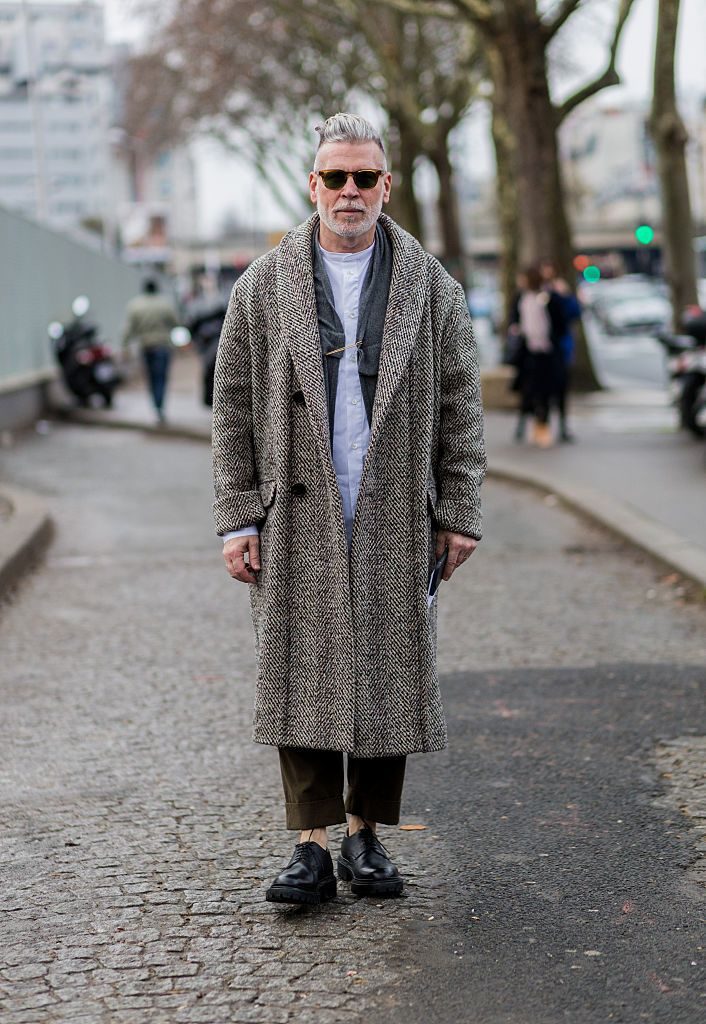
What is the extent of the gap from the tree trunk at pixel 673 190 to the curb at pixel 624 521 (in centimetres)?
804

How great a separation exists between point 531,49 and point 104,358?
275 inches

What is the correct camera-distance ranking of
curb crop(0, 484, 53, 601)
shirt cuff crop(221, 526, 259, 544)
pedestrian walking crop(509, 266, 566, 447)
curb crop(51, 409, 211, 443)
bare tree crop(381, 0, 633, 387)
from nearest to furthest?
shirt cuff crop(221, 526, 259, 544) → curb crop(0, 484, 53, 601) → pedestrian walking crop(509, 266, 566, 447) → curb crop(51, 409, 211, 443) → bare tree crop(381, 0, 633, 387)

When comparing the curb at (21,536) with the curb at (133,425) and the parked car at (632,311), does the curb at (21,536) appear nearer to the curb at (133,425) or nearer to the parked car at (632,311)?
the curb at (133,425)

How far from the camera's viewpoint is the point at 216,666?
24.0ft

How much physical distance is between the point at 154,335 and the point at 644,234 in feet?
62.7

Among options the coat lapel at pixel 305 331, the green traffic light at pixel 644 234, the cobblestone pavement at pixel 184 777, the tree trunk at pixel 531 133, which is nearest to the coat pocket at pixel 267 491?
the coat lapel at pixel 305 331

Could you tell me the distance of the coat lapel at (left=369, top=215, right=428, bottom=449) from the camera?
Answer: 4.20 metres

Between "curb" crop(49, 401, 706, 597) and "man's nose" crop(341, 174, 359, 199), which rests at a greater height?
"man's nose" crop(341, 174, 359, 199)


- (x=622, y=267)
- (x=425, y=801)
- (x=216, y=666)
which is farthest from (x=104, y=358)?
(x=622, y=267)

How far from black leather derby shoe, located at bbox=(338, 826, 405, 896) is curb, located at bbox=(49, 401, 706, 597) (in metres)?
4.44

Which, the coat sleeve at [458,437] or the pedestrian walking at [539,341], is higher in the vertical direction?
the coat sleeve at [458,437]

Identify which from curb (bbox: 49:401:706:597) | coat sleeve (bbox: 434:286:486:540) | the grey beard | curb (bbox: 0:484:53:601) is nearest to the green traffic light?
curb (bbox: 49:401:706:597)

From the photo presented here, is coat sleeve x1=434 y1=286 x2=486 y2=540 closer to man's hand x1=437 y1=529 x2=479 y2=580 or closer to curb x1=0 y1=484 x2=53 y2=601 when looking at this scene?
man's hand x1=437 y1=529 x2=479 y2=580

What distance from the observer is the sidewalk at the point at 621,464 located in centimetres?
1053
